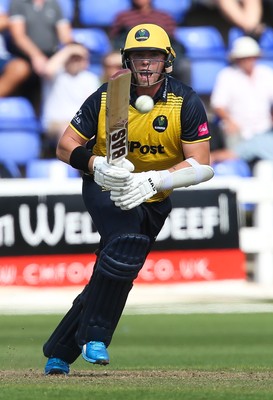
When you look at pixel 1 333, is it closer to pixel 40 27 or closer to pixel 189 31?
pixel 40 27

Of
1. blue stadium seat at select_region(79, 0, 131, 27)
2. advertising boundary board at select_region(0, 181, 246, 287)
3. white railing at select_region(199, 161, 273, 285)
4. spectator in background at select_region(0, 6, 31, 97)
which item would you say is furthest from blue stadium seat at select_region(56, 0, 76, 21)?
white railing at select_region(199, 161, 273, 285)

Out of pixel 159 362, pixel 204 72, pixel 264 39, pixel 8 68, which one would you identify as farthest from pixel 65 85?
pixel 159 362

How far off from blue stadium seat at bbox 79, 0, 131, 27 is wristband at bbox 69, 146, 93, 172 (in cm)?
804

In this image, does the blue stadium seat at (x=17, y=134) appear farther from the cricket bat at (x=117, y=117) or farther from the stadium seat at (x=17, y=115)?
the cricket bat at (x=117, y=117)

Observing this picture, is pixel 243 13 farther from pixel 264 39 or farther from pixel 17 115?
pixel 17 115

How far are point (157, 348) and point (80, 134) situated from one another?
2712 mm

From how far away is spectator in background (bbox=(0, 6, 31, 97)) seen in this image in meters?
13.0

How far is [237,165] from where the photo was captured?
12.4 meters

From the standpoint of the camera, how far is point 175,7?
14.0 meters

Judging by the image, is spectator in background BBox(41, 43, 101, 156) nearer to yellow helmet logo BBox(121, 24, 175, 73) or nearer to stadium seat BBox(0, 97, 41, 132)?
stadium seat BBox(0, 97, 41, 132)

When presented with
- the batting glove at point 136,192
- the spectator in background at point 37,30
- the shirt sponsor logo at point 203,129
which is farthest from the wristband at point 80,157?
the spectator in background at point 37,30

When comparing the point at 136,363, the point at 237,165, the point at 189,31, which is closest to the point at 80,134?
the point at 136,363

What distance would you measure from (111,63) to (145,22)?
1.12 metres

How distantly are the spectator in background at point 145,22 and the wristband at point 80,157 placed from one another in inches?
283
